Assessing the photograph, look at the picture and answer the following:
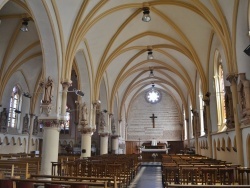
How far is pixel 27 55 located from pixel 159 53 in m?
11.5

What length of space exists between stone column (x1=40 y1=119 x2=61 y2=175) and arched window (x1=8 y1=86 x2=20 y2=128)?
11872mm

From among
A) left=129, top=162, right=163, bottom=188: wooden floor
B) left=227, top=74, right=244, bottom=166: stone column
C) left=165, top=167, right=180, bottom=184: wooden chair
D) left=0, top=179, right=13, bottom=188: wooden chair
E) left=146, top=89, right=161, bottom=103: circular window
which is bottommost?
left=129, top=162, right=163, bottom=188: wooden floor

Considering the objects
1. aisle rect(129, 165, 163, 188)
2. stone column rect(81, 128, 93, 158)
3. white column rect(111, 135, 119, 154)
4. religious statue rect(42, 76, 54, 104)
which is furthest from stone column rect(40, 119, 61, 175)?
white column rect(111, 135, 119, 154)

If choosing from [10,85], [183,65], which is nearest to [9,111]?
[10,85]

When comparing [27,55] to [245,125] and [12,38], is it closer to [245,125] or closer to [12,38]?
[12,38]

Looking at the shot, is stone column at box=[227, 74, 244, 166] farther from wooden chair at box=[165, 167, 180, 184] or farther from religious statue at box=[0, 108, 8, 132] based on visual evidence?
religious statue at box=[0, 108, 8, 132]

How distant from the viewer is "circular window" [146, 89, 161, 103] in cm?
3472

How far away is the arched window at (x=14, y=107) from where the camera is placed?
2262 centimetres

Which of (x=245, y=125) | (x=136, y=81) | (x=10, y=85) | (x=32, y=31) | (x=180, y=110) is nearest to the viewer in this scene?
(x=245, y=125)

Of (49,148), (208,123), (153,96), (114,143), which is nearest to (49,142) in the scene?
(49,148)

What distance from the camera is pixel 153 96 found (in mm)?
34875

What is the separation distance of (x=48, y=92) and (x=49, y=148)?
263cm

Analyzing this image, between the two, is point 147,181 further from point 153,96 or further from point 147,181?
point 153,96

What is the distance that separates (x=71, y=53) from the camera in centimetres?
1294
